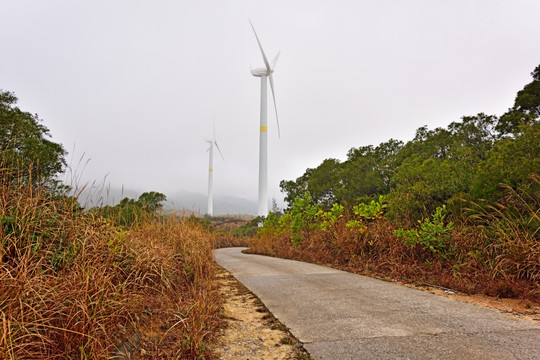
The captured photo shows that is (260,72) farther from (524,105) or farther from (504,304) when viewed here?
(504,304)

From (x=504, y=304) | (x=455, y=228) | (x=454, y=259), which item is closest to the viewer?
(x=504, y=304)

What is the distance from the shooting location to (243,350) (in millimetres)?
3002

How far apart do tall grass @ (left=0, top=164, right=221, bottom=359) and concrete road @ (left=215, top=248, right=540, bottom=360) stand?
117cm

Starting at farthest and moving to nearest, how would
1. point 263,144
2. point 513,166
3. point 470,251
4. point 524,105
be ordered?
point 263,144 → point 524,105 → point 513,166 → point 470,251

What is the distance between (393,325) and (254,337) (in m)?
1.61

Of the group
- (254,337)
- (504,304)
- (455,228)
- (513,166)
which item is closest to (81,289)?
(254,337)

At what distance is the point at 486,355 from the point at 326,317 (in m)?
1.69

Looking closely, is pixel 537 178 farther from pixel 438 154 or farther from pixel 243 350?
pixel 438 154

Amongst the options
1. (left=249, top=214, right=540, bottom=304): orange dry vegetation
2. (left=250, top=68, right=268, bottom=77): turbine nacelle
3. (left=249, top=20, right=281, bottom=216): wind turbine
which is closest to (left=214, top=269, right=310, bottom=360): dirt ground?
(left=249, top=214, right=540, bottom=304): orange dry vegetation

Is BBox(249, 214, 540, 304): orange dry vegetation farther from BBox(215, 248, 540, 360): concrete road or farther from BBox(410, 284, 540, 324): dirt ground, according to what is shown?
BBox(215, 248, 540, 360): concrete road

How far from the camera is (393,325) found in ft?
11.1

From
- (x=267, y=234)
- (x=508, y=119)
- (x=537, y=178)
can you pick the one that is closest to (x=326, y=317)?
(x=537, y=178)

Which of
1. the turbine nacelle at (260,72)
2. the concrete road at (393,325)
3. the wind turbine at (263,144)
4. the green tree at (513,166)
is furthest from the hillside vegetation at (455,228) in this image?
the turbine nacelle at (260,72)

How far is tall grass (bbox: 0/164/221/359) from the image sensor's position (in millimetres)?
2453
